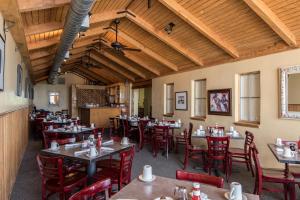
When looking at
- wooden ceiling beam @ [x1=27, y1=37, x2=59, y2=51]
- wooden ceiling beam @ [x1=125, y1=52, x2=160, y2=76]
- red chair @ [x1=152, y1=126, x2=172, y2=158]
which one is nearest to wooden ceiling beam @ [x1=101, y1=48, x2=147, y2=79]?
wooden ceiling beam @ [x1=125, y1=52, x2=160, y2=76]

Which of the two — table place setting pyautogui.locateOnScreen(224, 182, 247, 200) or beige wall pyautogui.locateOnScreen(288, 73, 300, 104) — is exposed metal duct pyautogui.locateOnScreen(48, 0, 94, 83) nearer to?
table place setting pyautogui.locateOnScreen(224, 182, 247, 200)

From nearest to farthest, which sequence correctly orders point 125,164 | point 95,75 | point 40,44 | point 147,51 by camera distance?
point 125,164, point 40,44, point 147,51, point 95,75

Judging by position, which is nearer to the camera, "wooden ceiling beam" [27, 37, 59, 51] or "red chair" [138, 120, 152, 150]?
"wooden ceiling beam" [27, 37, 59, 51]

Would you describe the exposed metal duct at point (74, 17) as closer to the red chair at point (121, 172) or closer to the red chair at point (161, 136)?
the red chair at point (121, 172)

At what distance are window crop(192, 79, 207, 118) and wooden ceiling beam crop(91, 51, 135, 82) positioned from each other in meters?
4.73

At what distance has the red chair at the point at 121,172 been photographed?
2936 millimetres

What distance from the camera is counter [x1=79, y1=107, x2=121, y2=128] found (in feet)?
37.9

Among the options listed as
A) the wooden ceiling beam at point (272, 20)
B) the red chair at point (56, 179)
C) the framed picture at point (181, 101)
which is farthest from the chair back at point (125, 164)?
the framed picture at point (181, 101)

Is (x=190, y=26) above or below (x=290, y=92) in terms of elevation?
above

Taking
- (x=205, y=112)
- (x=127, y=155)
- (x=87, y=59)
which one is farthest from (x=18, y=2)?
(x=87, y=59)

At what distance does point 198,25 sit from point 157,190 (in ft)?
14.1

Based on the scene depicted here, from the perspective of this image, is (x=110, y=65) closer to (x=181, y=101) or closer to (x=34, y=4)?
(x=181, y=101)

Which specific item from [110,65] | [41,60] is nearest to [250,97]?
[41,60]

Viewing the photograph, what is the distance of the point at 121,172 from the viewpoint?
2.94 meters
